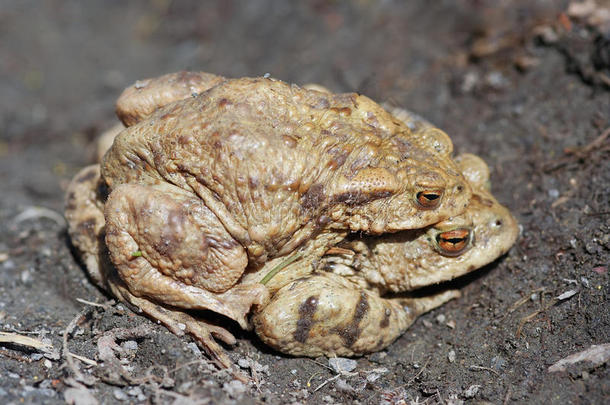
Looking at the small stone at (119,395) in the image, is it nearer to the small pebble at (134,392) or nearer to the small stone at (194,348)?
the small pebble at (134,392)

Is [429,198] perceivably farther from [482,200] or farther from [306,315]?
[306,315]

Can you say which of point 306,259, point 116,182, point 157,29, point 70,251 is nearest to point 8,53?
point 157,29

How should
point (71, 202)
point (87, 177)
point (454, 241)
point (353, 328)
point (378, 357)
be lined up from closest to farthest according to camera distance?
1. point (353, 328)
2. point (454, 241)
3. point (378, 357)
4. point (71, 202)
5. point (87, 177)

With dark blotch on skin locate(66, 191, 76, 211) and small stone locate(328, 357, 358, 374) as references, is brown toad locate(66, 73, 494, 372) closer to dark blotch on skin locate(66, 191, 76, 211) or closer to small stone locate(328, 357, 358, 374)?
dark blotch on skin locate(66, 191, 76, 211)

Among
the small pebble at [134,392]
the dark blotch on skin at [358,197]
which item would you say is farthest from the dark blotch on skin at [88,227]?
the dark blotch on skin at [358,197]

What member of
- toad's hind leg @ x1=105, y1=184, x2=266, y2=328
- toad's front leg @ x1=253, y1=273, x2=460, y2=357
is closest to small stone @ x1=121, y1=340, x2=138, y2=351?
toad's hind leg @ x1=105, y1=184, x2=266, y2=328

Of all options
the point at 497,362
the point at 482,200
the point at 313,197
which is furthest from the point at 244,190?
the point at 497,362

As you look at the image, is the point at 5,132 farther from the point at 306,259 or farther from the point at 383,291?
the point at 383,291
